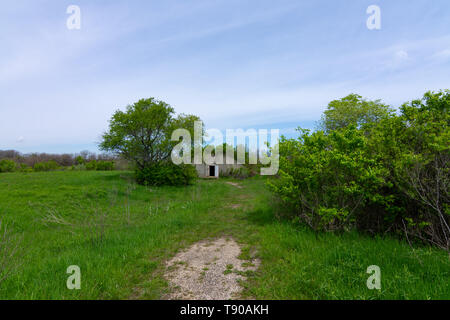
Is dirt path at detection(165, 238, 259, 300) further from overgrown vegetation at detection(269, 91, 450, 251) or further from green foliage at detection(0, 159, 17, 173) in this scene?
green foliage at detection(0, 159, 17, 173)

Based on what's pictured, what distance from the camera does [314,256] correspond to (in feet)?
13.9

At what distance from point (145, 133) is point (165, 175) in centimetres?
459

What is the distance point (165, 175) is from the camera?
60.3 ft

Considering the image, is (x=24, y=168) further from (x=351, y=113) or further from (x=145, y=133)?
(x=351, y=113)

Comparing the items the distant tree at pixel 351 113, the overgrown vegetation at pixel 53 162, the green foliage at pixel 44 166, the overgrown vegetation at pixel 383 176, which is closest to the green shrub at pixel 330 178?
the overgrown vegetation at pixel 383 176

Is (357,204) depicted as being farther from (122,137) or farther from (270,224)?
(122,137)

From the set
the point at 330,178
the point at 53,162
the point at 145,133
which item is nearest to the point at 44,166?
the point at 53,162

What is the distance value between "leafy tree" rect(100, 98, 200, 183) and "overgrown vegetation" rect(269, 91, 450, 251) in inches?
585

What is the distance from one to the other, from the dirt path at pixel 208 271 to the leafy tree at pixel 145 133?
14629mm

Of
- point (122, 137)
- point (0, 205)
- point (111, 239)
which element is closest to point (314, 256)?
point (111, 239)

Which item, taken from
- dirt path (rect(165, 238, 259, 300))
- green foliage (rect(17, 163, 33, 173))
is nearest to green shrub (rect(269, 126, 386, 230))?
dirt path (rect(165, 238, 259, 300))

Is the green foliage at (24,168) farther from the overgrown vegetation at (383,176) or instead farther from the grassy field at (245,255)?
the overgrown vegetation at (383,176)

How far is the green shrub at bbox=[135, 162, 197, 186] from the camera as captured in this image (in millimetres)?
18297
